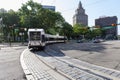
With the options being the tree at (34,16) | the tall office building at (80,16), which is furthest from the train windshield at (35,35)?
the tall office building at (80,16)

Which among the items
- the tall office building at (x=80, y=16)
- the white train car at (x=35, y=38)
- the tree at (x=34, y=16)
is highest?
the tall office building at (x=80, y=16)

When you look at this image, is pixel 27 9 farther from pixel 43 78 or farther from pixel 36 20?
pixel 43 78

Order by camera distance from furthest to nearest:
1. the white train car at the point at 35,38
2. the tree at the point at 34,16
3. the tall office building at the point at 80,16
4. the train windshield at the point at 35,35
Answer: the tall office building at the point at 80,16
the tree at the point at 34,16
the train windshield at the point at 35,35
the white train car at the point at 35,38

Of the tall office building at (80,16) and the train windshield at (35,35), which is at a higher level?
the tall office building at (80,16)

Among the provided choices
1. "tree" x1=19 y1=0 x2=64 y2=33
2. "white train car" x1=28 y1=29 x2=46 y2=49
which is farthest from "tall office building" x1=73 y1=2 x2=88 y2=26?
"white train car" x1=28 y1=29 x2=46 y2=49

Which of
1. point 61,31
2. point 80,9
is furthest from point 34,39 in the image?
point 80,9

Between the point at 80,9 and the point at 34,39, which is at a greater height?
the point at 80,9

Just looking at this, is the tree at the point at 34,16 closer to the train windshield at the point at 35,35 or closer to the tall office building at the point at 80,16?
the train windshield at the point at 35,35

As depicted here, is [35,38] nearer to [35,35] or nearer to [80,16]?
[35,35]

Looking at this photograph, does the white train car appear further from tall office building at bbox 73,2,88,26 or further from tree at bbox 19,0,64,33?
tall office building at bbox 73,2,88,26

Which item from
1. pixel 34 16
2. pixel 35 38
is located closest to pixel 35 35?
pixel 35 38

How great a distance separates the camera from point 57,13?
8281 centimetres

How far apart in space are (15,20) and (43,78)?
77.7m

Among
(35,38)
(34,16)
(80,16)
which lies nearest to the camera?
(35,38)
